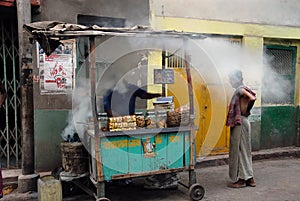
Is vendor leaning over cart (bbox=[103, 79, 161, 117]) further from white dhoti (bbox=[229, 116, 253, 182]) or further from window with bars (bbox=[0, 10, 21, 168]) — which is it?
window with bars (bbox=[0, 10, 21, 168])

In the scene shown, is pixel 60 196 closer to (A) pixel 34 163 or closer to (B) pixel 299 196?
(A) pixel 34 163

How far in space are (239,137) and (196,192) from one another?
128cm

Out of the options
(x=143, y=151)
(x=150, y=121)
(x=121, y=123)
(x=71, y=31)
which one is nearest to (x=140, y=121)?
(x=150, y=121)

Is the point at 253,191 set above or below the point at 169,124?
below

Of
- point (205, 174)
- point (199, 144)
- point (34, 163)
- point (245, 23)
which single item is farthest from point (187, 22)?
Result: point (34, 163)

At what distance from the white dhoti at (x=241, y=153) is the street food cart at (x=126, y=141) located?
915 mm

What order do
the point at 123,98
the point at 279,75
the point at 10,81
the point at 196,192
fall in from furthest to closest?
the point at 279,75
the point at 10,81
the point at 123,98
the point at 196,192

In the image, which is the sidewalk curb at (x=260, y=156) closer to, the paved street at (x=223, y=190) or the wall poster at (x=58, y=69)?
the paved street at (x=223, y=190)

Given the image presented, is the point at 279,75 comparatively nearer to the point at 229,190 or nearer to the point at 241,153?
the point at 241,153

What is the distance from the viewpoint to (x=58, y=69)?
6066 mm

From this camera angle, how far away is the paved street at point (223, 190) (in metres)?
5.38

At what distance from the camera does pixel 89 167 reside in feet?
16.7

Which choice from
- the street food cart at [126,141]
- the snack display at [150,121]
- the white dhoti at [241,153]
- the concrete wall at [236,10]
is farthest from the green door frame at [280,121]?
the snack display at [150,121]

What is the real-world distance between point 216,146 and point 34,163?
4.05 meters
